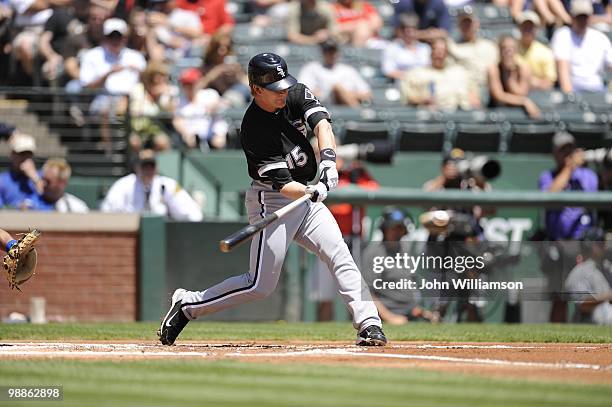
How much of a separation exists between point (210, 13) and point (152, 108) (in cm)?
237

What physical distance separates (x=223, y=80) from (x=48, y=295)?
3708 mm

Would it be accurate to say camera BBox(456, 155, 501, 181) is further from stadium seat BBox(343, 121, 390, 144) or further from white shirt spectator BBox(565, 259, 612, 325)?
white shirt spectator BBox(565, 259, 612, 325)

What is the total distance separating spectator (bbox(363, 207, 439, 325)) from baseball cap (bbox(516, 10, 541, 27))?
13.4 feet

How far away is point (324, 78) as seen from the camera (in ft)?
48.5

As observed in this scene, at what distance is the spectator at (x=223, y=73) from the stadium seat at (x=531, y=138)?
3227 millimetres

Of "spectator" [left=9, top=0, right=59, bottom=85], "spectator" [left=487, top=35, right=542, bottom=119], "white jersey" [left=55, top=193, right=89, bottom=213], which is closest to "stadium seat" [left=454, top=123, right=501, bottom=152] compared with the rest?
"spectator" [left=487, top=35, right=542, bottom=119]

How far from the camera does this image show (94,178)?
13.9 meters

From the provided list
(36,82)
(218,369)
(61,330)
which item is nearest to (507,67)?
(36,82)

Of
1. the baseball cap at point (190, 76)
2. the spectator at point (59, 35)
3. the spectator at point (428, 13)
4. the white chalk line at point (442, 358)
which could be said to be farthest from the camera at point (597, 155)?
the white chalk line at point (442, 358)

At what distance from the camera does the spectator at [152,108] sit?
13859 millimetres

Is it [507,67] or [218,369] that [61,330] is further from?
[507,67]

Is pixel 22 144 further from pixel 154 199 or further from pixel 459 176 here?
pixel 459 176

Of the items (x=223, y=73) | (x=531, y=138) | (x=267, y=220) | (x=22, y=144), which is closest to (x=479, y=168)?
(x=531, y=138)

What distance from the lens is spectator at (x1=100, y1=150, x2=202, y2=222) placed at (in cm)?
1302
